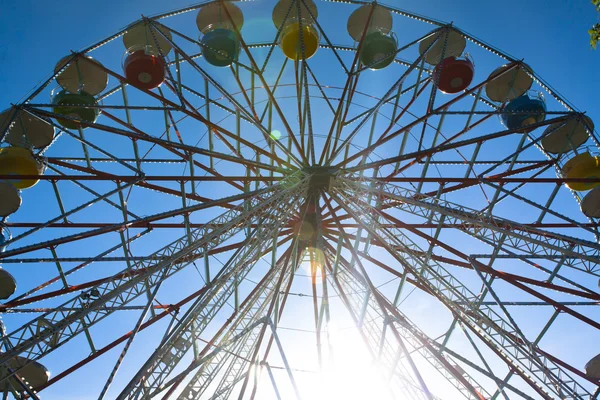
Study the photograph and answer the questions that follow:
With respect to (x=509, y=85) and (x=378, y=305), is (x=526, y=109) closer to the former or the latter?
(x=509, y=85)

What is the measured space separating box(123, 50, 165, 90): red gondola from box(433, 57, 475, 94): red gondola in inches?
362

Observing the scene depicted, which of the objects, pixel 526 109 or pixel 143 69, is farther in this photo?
pixel 526 109

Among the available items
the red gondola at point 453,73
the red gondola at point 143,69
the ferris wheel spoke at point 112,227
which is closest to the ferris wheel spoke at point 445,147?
the red gondola at point 453,73

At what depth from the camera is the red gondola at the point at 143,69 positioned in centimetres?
1505

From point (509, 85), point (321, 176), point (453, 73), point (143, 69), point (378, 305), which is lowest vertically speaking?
point (378, 305)

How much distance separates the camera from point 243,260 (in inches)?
549

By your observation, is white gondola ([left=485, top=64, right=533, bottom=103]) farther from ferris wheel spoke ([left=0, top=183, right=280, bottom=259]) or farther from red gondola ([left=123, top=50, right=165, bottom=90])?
red gondola ([left=123, top=50, right=165, bottom=90])

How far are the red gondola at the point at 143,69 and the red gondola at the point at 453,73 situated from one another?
30.2 feet

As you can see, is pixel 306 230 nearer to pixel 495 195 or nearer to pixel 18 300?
pixel 495 195

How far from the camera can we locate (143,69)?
15.1 m

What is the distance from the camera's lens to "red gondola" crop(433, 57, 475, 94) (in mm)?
16312

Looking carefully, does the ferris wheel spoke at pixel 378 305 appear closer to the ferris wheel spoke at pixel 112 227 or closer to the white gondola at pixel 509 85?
the ferris wheel spoke at pixel 112 227

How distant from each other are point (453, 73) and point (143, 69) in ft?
34.2

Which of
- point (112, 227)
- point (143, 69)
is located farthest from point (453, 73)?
point (112, 227)
